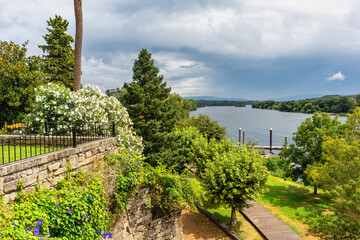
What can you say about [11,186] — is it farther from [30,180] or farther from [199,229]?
[199,229]

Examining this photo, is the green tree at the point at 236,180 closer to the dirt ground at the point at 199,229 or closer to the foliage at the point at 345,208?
the dirt ground at the point at 199,229

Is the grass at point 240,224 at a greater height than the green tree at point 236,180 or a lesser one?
lesser

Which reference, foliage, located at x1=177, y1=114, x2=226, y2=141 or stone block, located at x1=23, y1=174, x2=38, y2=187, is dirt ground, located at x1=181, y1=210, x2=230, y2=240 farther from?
foliage, located at x1=177, y1=114, x2=226, y2=141

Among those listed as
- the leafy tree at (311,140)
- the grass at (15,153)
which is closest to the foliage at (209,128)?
the leafy tree at (311,140)

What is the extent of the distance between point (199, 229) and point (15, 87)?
56.1 ft

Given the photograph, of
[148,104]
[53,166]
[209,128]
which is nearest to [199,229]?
[53,166]

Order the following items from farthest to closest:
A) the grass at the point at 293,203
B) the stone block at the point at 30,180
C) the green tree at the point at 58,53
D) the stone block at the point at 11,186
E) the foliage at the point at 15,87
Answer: the green tree at the point at 58,53
the foliage at the point at 15,87
the grass at the point at 293,203
the stone block at the point at 30,180
the stone block at the point at 11,186

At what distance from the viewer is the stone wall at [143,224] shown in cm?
742

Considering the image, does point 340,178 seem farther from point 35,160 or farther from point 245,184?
point 35,160

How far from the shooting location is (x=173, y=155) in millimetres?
21688

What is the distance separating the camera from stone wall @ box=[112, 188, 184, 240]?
24.3 ft

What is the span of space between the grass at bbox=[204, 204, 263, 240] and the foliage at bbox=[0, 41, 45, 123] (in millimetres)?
15992

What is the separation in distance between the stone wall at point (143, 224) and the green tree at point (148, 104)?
35.1 feet

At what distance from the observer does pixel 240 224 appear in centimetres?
1376
